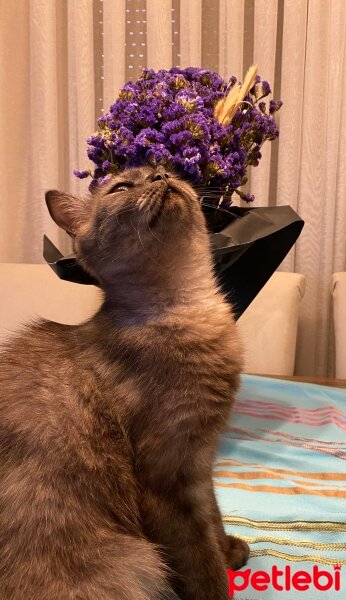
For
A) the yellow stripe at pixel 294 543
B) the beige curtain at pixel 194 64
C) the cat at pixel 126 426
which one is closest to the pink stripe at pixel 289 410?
the yellow stripe at pixel 294 543

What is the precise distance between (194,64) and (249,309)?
965mm

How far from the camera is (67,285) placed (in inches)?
70.7

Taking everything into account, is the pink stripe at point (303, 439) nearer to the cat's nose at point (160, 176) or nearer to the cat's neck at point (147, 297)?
the cat's neck at point (147, 297)

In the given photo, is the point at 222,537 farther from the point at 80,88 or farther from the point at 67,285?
the point at 80,88

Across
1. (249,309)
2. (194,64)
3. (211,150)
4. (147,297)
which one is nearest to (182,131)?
(211,150)

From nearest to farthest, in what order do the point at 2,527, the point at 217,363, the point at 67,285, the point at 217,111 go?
the point at 2,527
the point at 217,363
the point at 217,111
the point at 67,285

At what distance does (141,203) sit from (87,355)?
25 centimetres

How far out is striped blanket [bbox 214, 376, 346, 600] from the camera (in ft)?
2.68

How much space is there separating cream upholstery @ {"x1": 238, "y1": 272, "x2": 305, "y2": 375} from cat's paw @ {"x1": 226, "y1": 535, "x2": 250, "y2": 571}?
2.81 ft

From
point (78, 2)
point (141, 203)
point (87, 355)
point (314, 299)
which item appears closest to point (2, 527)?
point (87, 355)

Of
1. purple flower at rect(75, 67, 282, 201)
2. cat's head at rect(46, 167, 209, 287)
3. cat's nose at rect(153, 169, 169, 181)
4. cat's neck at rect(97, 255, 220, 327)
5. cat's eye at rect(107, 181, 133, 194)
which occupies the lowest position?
cat's neck at rect(97, 255, 220, 327)

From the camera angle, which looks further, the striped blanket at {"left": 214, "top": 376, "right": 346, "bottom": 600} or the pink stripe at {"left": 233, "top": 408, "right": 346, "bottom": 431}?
the pink stripe at {"left": 233, "top": 408, "right": 346, "bottom": 431}

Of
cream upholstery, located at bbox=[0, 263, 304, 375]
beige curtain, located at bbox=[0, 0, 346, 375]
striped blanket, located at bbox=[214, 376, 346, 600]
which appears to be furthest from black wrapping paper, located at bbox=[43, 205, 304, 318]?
beige curtain, located at bbox=[0, 0, 346, 375]

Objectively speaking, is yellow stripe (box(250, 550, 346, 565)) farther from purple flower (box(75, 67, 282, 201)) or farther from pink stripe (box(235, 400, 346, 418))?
purple flower (box(75, 67, 282, 201))
